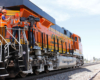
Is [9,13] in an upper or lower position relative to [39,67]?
upper

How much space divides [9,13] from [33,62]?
2.29 m

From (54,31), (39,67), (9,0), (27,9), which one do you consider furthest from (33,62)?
(54,31)

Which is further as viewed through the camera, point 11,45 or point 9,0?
point 9,0

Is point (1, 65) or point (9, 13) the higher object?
point (9, 13)

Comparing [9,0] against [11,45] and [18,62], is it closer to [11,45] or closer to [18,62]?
[11,45]

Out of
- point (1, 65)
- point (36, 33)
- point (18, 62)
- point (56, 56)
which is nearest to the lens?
point (1, 65)

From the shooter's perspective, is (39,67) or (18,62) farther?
(39,67)

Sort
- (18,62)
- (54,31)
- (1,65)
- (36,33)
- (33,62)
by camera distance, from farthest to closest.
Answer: (54,31), (36,33), (33,62), (18,62), (1,65)

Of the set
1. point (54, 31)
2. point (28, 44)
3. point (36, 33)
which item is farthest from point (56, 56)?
point (28, 44)

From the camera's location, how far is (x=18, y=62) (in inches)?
187

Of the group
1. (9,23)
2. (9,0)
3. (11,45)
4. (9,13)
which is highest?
(9,0)

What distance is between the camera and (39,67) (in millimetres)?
6344

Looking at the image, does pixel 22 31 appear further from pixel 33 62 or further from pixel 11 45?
pixel 33 62

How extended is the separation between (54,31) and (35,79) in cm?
424
